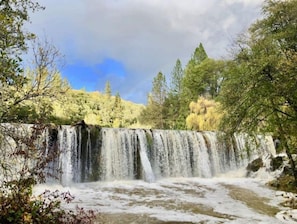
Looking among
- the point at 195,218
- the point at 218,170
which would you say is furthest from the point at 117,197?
the point at 218,170

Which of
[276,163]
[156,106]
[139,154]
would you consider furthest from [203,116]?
[139,154]

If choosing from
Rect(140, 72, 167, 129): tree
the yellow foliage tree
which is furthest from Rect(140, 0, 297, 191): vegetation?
Rect(140, 72, 167, 129): tree

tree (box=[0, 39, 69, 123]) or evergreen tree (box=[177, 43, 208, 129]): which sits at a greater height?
evergreen tree (box=[177, 43, 208, 129])

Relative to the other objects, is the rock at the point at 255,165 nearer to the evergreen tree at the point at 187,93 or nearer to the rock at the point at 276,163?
the rock at the point at 276,163

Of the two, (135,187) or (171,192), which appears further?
(135,187)

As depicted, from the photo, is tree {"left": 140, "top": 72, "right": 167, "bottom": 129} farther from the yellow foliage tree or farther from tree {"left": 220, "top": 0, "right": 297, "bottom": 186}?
tree {"left": 220, "top": 0, "right": 297, "bottom": 186}

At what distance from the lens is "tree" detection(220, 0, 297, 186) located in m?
8.58

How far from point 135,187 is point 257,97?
7.87 m

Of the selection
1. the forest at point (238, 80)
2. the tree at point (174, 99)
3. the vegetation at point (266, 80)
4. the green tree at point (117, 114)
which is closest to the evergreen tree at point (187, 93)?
the tree at point (174, 99)

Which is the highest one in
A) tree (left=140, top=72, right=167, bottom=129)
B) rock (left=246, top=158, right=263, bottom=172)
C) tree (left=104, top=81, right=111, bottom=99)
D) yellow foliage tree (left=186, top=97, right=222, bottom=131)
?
tree (left=104, top=81, right=111, bottom=99)

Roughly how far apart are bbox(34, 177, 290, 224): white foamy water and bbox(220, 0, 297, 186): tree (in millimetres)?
2470

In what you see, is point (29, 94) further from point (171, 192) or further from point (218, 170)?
point (218, 170)

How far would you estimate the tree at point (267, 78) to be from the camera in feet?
28.1

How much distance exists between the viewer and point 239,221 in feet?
26.1
